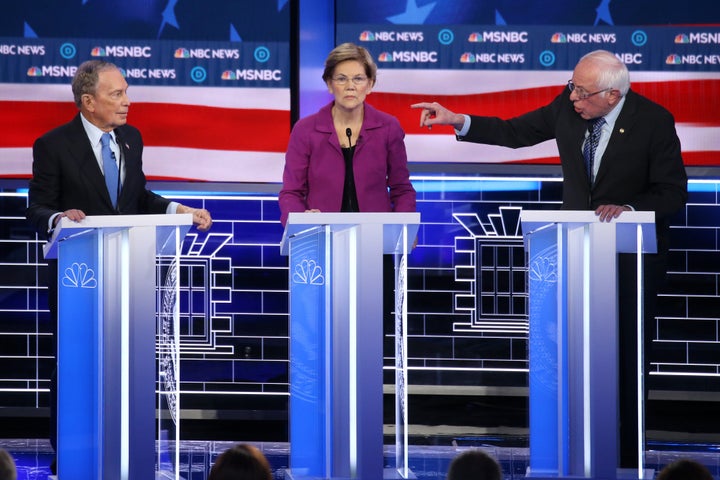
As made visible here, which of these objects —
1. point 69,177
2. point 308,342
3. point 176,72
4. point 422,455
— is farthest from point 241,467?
point 176,72

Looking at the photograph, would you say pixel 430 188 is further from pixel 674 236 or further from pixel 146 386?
pixel 146 386

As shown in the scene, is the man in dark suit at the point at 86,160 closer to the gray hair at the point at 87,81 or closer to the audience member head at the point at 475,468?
the gray hair at the point at 87,81

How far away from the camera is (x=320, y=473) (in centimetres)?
391

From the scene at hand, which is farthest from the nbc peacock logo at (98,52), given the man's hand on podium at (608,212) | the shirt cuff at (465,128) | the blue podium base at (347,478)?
the man's hand on podium at (608,212)

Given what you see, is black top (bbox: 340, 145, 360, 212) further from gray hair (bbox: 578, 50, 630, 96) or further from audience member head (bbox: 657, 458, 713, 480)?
audience member head (bbox: 657, 458, 713, 480)

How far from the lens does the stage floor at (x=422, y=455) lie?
184 inches

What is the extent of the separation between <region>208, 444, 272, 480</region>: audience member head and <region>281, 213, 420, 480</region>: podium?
1.33 meters

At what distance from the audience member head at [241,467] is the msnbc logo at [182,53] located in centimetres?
402

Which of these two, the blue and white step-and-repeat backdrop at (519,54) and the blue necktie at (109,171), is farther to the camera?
the blue and white step-and-repeat backdrop at (519,54)

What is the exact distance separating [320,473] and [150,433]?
22.2 inches

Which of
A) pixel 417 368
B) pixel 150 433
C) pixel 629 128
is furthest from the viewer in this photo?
pixel 417 368

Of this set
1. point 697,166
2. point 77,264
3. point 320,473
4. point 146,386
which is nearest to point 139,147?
point 77,264

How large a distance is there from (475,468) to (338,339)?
145 cm

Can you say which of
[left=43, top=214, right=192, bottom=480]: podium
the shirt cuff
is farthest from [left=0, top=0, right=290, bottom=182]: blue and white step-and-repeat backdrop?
[left=43, top=214, right=192, bottom=480]: podium
